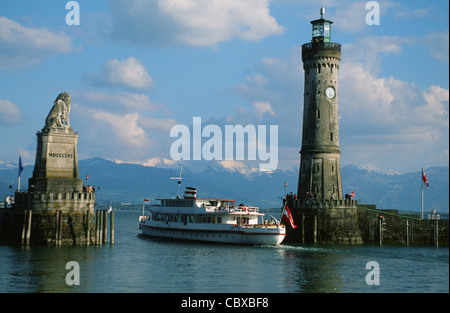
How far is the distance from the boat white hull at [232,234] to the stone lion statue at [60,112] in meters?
24.2

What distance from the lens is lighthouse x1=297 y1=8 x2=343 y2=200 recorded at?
267 feet

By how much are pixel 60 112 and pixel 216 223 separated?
25627 millimetres

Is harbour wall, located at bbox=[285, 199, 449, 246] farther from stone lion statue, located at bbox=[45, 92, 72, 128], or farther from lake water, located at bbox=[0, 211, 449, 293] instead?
stone lion statue, located at bbox=[45, 92, 72, 128]

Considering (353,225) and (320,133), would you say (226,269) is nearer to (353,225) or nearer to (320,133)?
(353,225)

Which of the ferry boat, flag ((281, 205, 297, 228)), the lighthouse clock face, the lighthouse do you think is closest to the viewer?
flag ((281, 205, 297, 228))

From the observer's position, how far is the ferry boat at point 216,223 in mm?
75750

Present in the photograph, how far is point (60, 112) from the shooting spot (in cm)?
6944

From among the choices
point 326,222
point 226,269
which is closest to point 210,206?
point 326,222

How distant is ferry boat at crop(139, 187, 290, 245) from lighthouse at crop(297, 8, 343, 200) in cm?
850

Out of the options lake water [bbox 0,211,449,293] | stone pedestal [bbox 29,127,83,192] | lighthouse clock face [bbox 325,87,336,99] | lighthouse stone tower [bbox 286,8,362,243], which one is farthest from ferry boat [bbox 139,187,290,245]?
stone pedestal [bbox 29,127,83,192]

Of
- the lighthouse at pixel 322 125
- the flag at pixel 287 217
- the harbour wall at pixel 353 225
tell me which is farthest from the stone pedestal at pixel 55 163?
the lighthouse at pixel 322 125

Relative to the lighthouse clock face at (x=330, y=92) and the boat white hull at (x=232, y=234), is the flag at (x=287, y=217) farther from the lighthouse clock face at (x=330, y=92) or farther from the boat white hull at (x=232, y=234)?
the lighthouse clock face at (x=330, y=92)
